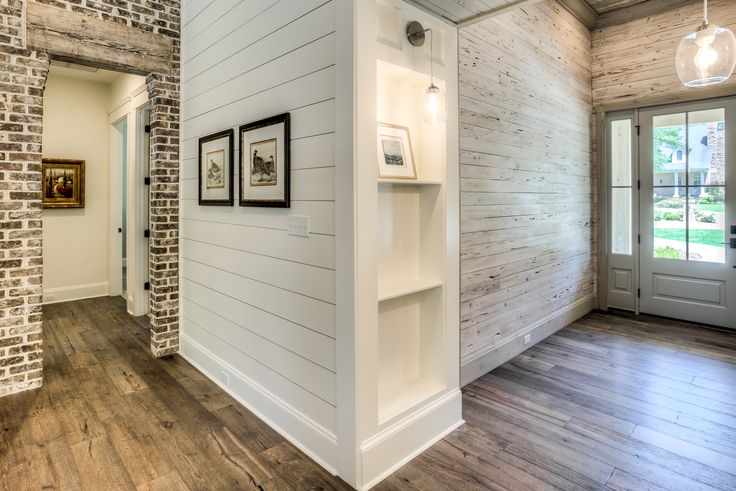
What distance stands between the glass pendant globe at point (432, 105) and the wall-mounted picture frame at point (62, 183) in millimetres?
5672

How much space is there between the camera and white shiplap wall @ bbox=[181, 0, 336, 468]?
219 cm

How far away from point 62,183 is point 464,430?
617 cm

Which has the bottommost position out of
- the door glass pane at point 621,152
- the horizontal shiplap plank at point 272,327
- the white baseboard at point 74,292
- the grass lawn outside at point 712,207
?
the white baseboard at point 74,292

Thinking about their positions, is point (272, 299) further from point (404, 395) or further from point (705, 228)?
point (705, 228)

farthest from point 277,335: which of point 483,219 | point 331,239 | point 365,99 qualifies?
point 483,219

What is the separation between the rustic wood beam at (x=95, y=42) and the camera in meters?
3.00

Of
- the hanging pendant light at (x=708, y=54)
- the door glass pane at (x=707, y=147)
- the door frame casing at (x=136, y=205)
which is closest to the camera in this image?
the hanging pendant light at (x=708, y=54)

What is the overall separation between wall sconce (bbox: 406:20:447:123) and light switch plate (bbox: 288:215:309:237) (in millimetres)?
907

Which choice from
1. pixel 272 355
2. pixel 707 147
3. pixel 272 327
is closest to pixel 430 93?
pixel 272 327

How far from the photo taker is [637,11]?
4.89m

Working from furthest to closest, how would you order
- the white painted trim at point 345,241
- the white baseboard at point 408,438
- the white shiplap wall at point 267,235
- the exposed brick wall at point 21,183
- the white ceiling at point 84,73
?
the white ceiling at point 84,73, the exposed brick wall at point 21,183, the white shiplap wall at point 267,235, the white baseboard at point 408,438, the white painted trim at point 345,241

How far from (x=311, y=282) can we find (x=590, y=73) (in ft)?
16.2

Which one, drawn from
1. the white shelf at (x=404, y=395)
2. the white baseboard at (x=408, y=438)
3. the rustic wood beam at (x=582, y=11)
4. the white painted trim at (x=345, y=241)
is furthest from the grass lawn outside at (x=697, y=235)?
the white painted trim at (x=345, y=241)

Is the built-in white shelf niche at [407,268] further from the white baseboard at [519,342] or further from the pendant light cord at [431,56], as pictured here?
the white baseboard at [519,342]
